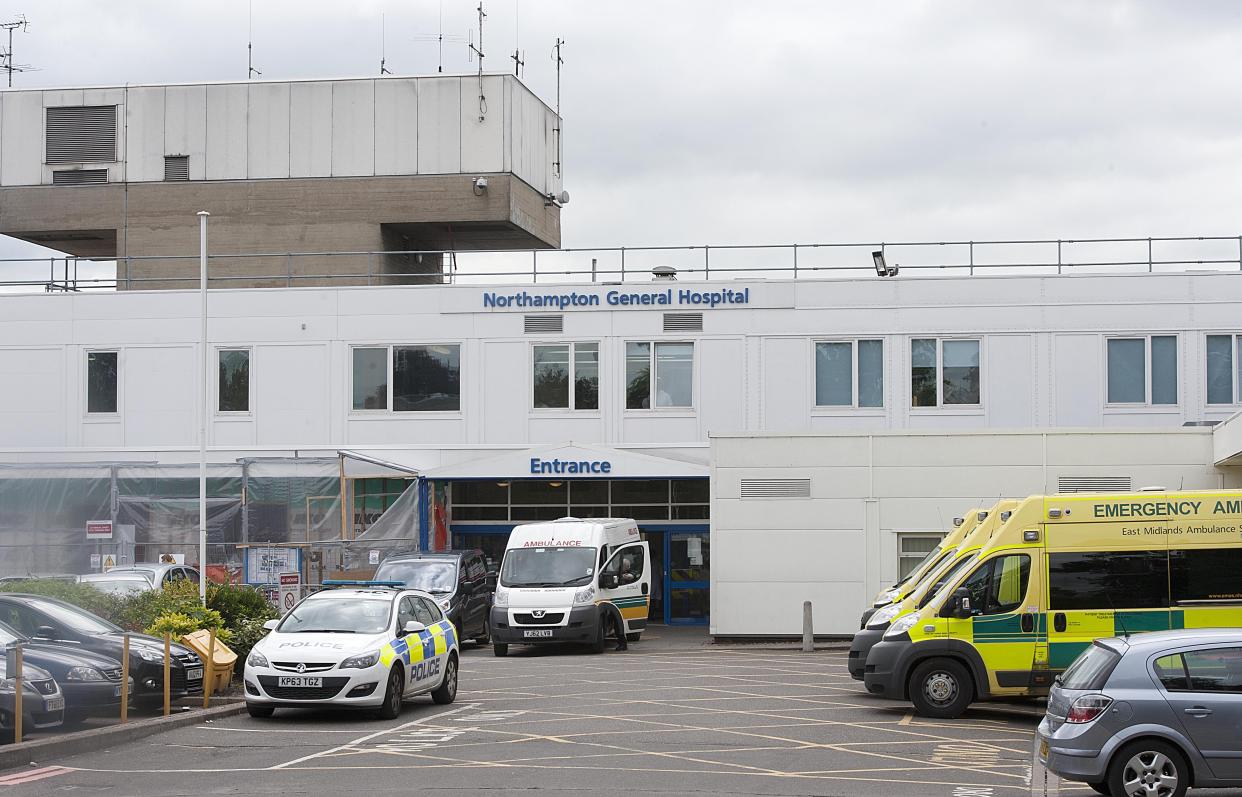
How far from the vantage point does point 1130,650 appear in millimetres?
Answer: 11898

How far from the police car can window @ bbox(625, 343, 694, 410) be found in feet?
53.9

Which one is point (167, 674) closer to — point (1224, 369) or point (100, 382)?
point (100, 382)

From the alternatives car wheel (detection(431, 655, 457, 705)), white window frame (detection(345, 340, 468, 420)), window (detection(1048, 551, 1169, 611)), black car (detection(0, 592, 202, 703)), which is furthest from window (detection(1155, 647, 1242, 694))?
white window frame (detection(345, 340, 468, 420))

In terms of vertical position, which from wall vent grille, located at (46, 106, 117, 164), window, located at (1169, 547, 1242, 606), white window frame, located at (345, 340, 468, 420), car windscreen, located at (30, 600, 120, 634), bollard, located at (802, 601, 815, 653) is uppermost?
wall vent grille, located at (46, 106, 117, 164)

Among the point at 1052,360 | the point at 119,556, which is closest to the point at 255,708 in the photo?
the point at 119,556

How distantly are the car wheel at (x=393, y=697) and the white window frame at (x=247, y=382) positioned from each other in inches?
760

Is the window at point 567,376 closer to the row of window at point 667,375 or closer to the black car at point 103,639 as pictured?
the row of window at point 667,375

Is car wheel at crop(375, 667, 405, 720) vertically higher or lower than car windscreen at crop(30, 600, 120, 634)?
lower

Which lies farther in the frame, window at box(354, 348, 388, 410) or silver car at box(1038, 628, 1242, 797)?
window at box(354, 348, 388, 410)

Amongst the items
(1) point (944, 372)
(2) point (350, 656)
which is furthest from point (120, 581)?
(1) point (944, 372)

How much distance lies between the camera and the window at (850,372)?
34500 mm

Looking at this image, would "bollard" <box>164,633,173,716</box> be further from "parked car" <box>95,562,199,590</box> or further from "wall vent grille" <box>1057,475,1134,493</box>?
"wall vent grille" <box>1057,475,1134,493</box>

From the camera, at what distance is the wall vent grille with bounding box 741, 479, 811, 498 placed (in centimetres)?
3025

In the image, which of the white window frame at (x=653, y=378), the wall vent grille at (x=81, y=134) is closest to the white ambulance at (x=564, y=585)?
the white window frame at (x=653, y=378)
